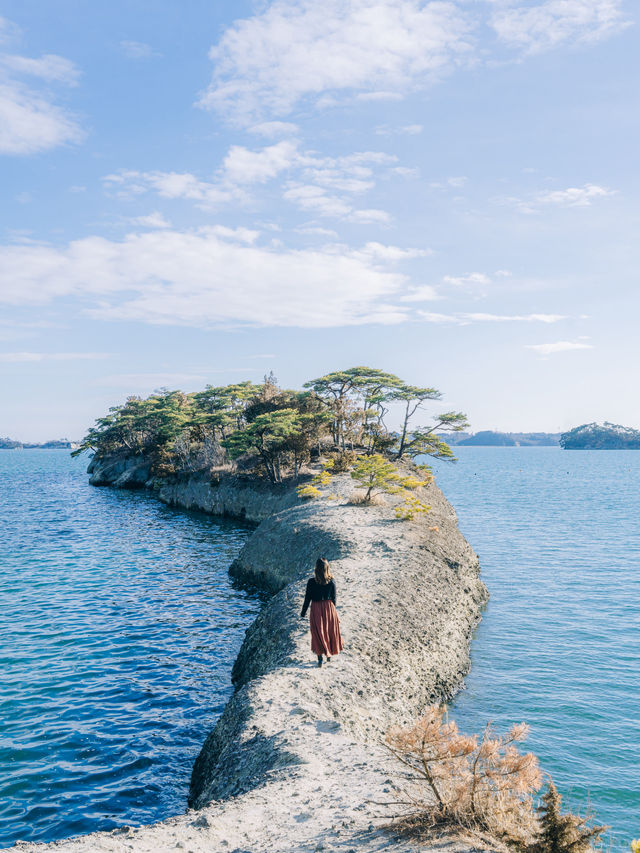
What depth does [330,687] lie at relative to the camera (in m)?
11.8

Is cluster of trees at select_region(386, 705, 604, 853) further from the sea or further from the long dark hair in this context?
the sea

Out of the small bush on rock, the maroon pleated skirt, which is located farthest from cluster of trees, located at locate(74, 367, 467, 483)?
the maroon pleated skirt

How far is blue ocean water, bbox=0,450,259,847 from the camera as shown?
35.2 ft

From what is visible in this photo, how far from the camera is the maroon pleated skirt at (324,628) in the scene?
40.0 ft

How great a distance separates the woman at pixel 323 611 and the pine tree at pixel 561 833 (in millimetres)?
6478

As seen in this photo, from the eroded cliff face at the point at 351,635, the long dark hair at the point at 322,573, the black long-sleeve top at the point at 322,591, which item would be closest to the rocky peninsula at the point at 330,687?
the eroded cliff face at the point at 351,635

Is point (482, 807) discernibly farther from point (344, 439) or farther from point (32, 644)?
point (344, 439)

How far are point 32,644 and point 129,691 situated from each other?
5.39 metres

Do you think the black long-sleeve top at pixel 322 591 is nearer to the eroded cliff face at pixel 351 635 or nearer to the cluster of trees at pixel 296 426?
the eroded cliff face at pixel 351 635

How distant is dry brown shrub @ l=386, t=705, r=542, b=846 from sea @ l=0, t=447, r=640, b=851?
597 cm

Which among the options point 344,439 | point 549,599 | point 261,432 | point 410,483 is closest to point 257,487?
point 261,432

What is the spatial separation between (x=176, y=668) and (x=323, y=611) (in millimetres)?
7242

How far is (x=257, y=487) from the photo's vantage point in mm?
44000

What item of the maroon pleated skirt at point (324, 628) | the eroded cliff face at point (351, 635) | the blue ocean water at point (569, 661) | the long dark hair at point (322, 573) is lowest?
the blue ocean water at point (569, 661)
